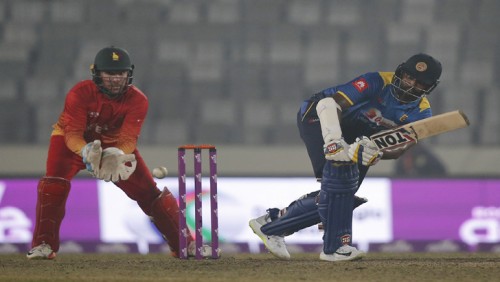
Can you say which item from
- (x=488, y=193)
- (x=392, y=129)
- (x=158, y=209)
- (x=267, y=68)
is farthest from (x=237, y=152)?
(x=392, y=129)

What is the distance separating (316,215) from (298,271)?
2.70 feet

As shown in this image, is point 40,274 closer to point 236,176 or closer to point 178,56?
point 236,176

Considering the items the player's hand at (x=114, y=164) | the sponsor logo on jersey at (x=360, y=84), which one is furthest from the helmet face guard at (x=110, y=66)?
the sponsor logo on jersey at (x=360, y=84)

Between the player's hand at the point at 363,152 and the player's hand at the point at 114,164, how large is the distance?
A: 1426 mm

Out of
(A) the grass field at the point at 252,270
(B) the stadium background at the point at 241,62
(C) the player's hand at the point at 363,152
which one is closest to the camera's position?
(A) the grass field at the point at 252,270

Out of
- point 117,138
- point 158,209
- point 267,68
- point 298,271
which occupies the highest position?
point 267,68

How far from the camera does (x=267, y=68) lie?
12.1 meters

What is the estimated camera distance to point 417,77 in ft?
20.7

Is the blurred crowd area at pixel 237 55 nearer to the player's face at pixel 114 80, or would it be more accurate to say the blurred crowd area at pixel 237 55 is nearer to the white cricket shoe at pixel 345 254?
the player's face at pixel 114 80

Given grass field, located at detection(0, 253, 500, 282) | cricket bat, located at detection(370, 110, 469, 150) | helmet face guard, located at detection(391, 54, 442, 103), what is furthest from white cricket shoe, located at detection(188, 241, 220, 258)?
helmet face guard, located at detection(391, 54, 442, 103)

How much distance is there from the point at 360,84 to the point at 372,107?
21 centimetres

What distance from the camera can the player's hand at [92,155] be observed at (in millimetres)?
6426

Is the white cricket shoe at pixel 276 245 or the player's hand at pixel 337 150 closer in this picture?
the player's hand at pixel 337 150

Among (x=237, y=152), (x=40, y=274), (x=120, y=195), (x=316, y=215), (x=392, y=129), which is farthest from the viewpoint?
(x=237, y=152)
